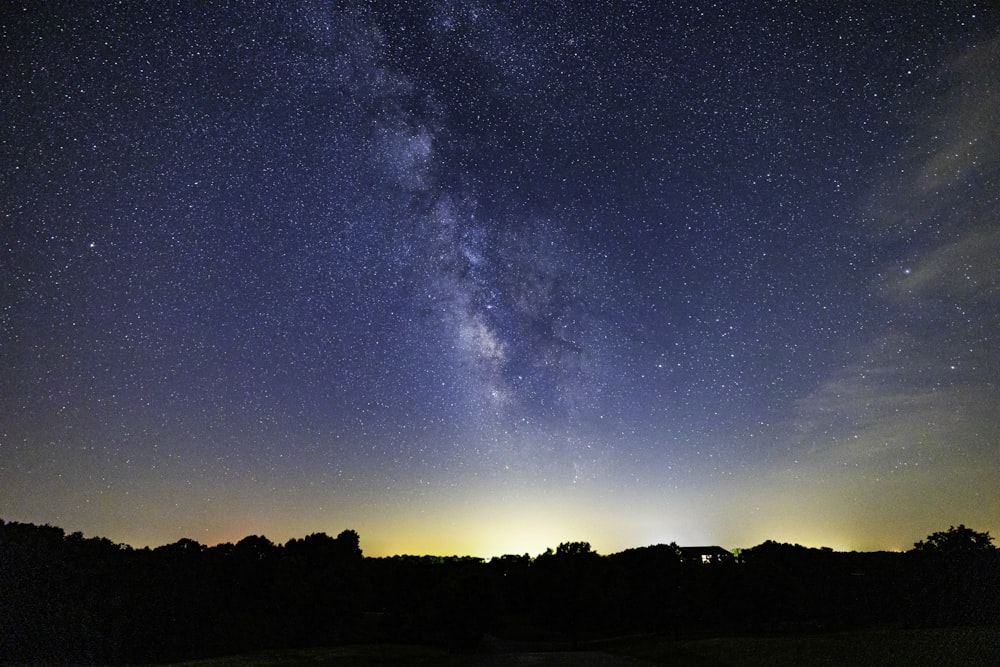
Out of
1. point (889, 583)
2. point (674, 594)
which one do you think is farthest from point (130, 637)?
point (889, 583)

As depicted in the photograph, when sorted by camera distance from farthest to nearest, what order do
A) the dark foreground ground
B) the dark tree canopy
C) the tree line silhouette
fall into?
the dark tree canopy < the tree line silhouette < the dark foreground ground

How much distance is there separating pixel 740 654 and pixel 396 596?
43.1 metres

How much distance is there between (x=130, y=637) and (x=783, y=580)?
62.9 metres

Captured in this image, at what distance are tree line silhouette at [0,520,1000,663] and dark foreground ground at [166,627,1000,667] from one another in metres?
9.43

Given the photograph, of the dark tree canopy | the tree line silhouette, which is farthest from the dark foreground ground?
the dark tree canopy

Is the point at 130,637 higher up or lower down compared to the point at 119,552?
lower down

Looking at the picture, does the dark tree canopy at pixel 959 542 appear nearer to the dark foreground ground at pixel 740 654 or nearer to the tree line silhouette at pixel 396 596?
the tree line silhouette at pixel 396 596

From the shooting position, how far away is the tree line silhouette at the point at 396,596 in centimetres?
5278

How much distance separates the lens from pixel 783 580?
6875cm

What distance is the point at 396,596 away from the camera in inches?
2980

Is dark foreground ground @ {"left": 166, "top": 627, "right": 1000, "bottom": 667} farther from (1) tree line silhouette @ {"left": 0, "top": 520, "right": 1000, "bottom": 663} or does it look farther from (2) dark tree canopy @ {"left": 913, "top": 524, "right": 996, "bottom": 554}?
(2) dark tree canopy @ {"left": 913, "top": 524, "right": 996, "bottom": 554}

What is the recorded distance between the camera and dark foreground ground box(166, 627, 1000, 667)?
37.7 meters

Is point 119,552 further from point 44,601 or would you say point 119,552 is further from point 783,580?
point 783,580

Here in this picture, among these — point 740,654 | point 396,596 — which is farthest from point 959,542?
point 396,596
